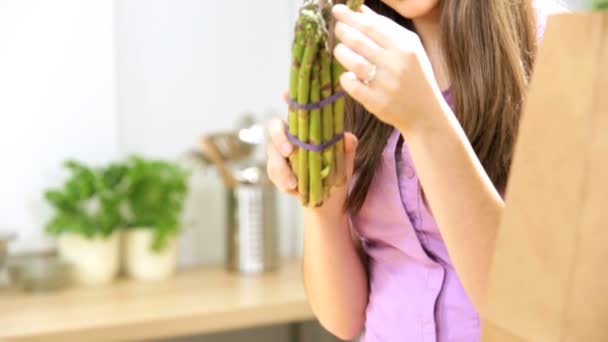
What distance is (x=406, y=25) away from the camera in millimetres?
1207

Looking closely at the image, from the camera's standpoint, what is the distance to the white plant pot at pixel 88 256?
222 cm

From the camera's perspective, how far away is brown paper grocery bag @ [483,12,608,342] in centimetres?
61

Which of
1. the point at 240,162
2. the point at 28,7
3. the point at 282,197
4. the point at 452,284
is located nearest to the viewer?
the point at 452,284

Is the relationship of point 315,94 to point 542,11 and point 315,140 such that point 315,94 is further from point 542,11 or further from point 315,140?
point 542,11

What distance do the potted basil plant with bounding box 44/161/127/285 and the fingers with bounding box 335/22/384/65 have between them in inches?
58.6

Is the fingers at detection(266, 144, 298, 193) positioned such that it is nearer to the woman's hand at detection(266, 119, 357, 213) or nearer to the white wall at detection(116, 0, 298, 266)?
the woman's hand at detection(266, 119, 357, 213)

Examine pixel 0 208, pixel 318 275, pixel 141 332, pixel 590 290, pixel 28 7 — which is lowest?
pixel 141 332

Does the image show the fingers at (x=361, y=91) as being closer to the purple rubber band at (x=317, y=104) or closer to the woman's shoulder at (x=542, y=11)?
the purple rubber band at (x=317, y=104)

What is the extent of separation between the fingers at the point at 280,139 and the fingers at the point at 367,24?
0.54 feet

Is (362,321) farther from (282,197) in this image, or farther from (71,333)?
(282,197)

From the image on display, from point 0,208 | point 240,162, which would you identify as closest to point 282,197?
point 240,162

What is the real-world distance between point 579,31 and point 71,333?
1437 mm

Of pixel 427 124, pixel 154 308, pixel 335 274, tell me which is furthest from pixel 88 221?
pixel 427 124

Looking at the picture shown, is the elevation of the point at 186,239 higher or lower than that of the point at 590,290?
lower
